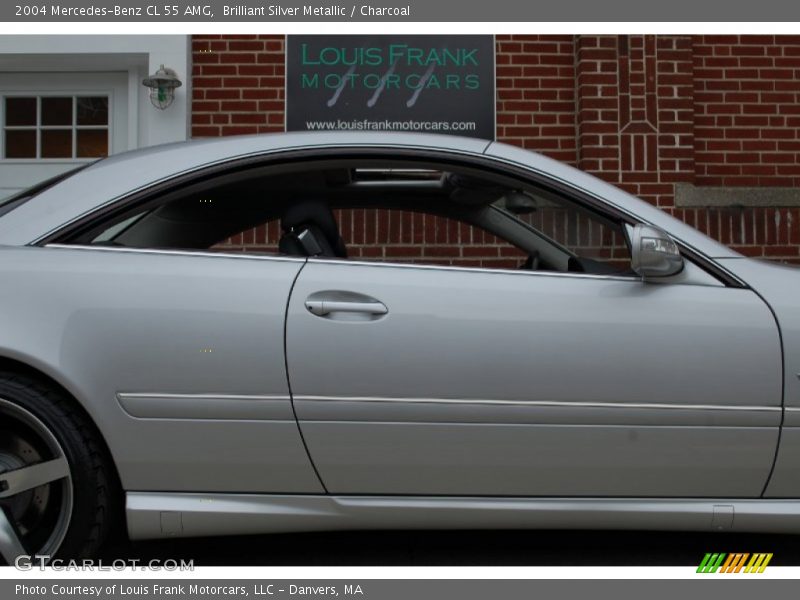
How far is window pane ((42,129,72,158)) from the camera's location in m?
7.02

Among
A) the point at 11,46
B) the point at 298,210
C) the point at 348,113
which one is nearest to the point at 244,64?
the point at 348,113

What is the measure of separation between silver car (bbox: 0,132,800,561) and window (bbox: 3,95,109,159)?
4.29m

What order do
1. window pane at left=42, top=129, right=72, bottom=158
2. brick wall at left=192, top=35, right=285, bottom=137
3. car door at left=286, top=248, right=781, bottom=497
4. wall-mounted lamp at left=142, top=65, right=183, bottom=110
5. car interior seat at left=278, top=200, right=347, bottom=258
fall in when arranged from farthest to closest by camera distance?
Result: window pane at left=42, top=129, right=72, bottom=158
brick wall at left=192, top=35, right=285, bottom=137
wall-mounted lamp at left=142, top=65, right=183, bottom=110
car interior seat at left=278, top=200, right=347, bottom=258
car door at left=286, top=248, right=781, bottom=497

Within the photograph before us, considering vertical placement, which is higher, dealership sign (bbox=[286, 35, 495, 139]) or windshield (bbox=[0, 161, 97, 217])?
dealership sign (bbox=[286, 35, 495, 139])

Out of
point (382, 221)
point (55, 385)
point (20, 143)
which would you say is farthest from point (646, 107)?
point (55, 385)

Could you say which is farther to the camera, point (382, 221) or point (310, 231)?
point (382, 221)

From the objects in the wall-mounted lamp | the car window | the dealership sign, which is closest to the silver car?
the car window

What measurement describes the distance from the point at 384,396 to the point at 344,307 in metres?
0.29

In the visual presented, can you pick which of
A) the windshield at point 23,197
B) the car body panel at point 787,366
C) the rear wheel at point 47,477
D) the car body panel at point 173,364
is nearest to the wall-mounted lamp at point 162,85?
the windshield at point 23,197

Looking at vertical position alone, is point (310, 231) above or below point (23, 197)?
below

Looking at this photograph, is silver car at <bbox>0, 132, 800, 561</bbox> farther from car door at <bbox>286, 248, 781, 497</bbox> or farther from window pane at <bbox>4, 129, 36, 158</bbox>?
window pane at <bbox>4, 129, 36, 158</bbox>

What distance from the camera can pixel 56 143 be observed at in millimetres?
7043

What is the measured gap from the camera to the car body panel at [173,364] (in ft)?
9.42

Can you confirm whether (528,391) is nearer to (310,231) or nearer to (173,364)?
(310,231)
